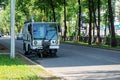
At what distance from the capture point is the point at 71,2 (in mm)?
81062

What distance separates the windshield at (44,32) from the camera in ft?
103

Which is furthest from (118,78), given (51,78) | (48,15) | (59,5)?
(48,15)

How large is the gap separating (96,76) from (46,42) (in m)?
14.4

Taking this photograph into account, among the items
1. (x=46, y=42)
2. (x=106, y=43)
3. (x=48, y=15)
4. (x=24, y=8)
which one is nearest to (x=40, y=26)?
(x=46, y=42)

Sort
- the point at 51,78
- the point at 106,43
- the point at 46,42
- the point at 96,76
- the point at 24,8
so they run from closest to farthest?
1. the point at 51,78
2. the point at 96,76
3. the point at 46,42
4. the point at 106,43
5. the point at 24,8

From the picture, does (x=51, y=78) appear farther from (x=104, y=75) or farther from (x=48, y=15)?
(x=48, y=15)

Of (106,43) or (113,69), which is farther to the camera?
(106,43)

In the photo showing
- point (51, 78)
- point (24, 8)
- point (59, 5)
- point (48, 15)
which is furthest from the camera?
point (24, 8)

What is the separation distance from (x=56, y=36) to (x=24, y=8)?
235ft

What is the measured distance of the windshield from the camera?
3134 cm

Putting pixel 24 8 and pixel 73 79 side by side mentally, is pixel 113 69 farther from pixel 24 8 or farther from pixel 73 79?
pixel 24 8

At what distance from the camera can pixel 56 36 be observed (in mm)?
→ 31578

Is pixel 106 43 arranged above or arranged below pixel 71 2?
below

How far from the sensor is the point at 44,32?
31.3m
